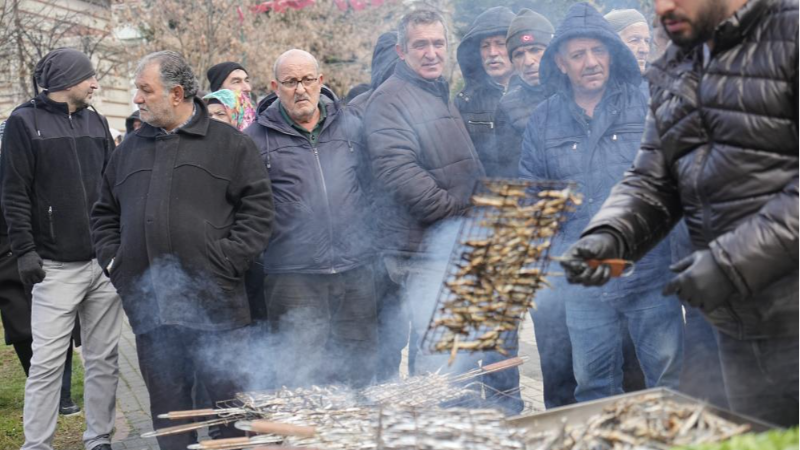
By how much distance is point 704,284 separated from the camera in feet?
8.89

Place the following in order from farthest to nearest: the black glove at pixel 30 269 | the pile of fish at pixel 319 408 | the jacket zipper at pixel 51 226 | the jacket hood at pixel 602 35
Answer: the jacket zipper at pixel 51 226 → the black glove at pixel 30 269 → the jacket hood at pixel 602 35 → the pile of fish at pixel 319 408

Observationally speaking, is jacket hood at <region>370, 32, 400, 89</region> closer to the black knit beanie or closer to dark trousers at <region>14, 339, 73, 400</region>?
the black knit beanie

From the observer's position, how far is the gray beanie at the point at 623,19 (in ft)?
20.9

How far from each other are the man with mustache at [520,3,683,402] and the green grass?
380cm

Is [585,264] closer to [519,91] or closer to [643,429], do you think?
[643,429]

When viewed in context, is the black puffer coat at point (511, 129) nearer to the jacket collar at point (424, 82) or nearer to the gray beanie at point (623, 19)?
the jacket collar at point (424, 82)

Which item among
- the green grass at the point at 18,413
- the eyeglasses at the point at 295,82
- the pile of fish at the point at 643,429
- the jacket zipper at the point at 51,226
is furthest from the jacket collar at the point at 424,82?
the green grass at the point at 18,413

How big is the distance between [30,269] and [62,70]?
1465 mm

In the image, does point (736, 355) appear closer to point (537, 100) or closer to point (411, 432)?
point (411, 432)

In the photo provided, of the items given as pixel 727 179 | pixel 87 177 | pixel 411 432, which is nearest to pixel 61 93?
pixel 87 177

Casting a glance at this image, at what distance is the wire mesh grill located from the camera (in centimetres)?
340

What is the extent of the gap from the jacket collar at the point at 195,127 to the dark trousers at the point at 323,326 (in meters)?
1.13

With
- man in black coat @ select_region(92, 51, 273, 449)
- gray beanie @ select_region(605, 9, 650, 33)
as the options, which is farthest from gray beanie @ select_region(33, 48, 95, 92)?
gray beanie @ select_region(605, 9, 650, 33)

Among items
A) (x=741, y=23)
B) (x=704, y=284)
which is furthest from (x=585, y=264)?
(x=741, y=23)
